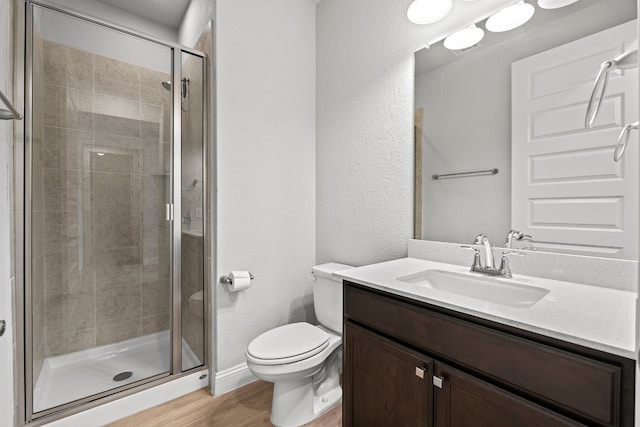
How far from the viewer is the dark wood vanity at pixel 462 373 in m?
0.68

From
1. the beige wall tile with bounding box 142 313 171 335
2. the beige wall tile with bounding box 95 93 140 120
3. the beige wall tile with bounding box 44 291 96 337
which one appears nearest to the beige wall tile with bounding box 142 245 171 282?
the beige wall tile with bounding box 142 313 171 335

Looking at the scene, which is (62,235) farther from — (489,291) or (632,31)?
(632,31)

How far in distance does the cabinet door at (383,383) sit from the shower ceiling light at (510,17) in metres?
1.43

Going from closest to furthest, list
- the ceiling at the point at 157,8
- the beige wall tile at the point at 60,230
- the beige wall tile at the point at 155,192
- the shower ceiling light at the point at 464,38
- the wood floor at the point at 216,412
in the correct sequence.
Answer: the shower ceiling light at the point at 464,38
the wood floor at the point at 216,412
the beige wall tile at the point at 60,230
the beige wall tile at the point at 155,192
the ceiling at the point at 157,8

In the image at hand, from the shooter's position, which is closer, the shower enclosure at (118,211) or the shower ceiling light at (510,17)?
the shower ceiling light at (510,17)

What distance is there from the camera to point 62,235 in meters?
1.79

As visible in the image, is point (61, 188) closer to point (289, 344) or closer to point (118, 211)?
point (118, 211)

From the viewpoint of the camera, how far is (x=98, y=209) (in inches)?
74.6

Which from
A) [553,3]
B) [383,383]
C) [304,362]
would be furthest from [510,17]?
[304,362]

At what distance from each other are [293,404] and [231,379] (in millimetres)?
530

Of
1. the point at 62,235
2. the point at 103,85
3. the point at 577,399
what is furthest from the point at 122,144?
the point at 577,399

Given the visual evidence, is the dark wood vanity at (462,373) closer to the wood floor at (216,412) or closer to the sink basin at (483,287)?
the sink basin at (483,287)

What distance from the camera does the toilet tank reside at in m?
1.74

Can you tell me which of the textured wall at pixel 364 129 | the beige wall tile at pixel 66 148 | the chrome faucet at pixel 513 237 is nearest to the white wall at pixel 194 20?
the textured wall at pixel 364 129
